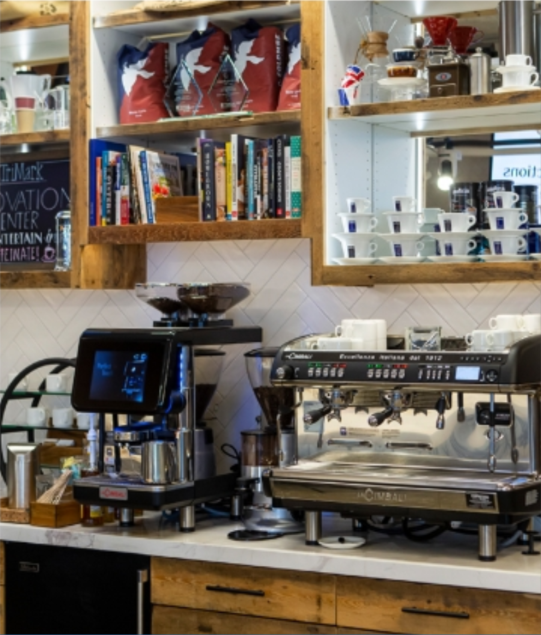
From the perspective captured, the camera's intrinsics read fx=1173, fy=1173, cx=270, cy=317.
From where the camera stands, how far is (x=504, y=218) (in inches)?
122

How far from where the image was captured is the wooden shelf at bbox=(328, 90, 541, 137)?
9.96 ft

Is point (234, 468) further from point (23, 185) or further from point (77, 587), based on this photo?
point (23, 185)

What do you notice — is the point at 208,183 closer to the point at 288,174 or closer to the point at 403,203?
the point at 288,174

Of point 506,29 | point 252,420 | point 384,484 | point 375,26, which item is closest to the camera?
point 384,484

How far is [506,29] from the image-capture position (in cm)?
313

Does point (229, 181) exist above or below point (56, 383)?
above

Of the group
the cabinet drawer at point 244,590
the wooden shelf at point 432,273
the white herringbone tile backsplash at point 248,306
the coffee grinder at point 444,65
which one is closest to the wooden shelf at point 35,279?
the white herringbone tile backsplash at point 248,306

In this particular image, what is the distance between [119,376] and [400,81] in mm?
1117

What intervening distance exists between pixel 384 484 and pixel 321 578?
290 millimetres

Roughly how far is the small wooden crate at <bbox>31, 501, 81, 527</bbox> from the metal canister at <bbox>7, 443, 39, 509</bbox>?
63 millimetres

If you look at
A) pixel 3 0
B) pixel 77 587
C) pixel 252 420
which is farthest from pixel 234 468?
pixel 3 0

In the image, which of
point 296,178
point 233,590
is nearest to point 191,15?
point 296,178

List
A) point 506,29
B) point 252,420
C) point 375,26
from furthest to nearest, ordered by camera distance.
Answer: point 252,420 < point 375,26 < point 506,29

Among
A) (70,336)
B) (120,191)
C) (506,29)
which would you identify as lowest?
(70,336)
